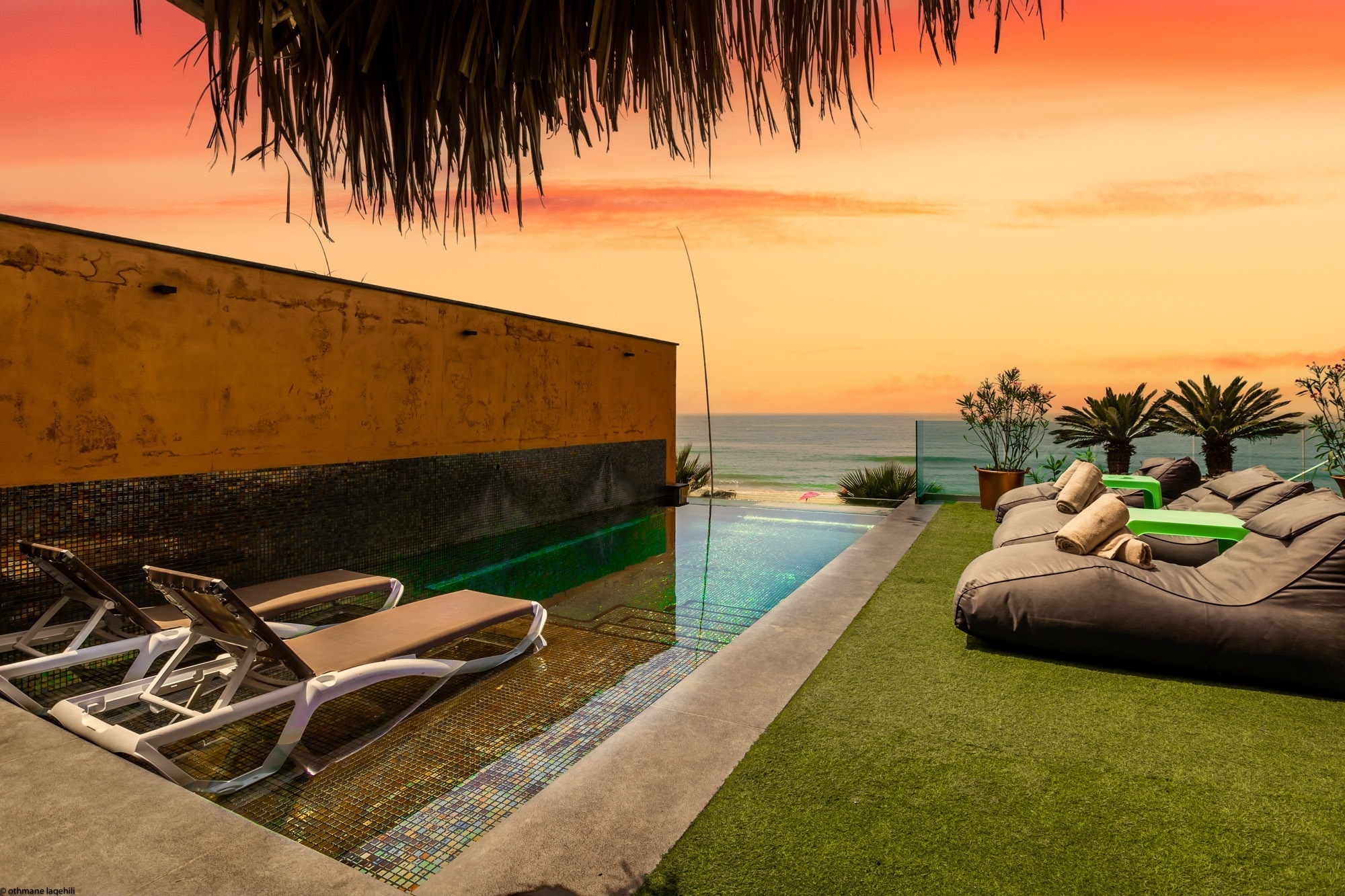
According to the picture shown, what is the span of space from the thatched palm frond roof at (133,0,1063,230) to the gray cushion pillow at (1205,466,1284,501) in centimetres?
613

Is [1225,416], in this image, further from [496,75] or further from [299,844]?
[299,844]

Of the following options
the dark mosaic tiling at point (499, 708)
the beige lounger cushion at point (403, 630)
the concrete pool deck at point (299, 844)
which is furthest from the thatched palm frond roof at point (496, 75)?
the beige lounger cushion at point (403, 630)

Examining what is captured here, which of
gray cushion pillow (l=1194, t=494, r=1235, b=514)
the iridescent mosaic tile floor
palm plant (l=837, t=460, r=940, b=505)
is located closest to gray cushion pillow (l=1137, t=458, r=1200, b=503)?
gray cushion pillow (l=1194, t=494, r=1235, b=514)

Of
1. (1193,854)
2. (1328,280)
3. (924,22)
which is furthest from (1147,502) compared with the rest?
(1328,280)

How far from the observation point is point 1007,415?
11.0 m

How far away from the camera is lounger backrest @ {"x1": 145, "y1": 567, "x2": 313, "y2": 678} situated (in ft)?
9.10

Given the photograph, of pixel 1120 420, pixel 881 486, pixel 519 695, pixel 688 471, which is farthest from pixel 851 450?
pixel 519 695

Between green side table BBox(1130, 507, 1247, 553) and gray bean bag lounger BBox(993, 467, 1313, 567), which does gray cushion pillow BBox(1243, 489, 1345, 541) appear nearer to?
green side table BBox(1130, 507, 1247, 553)

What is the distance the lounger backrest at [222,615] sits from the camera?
2.77 metres

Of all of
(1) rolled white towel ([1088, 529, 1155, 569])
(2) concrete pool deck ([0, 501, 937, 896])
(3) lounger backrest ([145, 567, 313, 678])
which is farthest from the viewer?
(1) rolled white towel ([1088, 529, 1155, 569])

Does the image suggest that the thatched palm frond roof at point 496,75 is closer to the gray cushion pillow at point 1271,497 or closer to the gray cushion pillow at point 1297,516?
the gray cushion pillow at point 1297,516

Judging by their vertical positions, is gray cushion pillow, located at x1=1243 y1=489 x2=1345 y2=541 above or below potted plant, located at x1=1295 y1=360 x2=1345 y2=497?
below

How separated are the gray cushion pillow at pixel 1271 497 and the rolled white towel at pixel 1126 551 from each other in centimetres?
181

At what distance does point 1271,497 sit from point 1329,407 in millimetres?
6300
